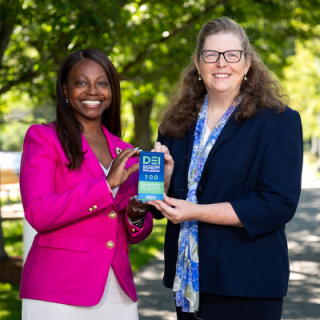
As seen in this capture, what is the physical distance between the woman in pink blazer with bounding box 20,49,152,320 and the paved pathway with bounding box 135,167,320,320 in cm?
277

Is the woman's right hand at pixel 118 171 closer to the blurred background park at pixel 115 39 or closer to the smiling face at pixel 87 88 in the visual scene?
the smiling face at pixel 87 88

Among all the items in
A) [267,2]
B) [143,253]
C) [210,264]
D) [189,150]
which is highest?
[267,2]

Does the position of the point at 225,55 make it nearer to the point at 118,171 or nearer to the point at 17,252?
the point at 118,171

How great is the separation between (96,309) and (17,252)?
5.97 metres

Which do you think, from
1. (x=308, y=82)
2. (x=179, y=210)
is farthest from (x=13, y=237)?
(x=308, y=82)

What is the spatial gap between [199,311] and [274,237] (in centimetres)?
61

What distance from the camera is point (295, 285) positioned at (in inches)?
248

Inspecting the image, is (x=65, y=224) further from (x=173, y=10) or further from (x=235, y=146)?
(x=173, y=10)

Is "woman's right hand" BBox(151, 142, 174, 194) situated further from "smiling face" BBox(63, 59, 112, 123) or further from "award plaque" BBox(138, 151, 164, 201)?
"smiling face" BBox(63, 59, 112, 123)

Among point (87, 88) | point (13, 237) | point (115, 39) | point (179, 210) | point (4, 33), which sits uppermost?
point (115, 39)

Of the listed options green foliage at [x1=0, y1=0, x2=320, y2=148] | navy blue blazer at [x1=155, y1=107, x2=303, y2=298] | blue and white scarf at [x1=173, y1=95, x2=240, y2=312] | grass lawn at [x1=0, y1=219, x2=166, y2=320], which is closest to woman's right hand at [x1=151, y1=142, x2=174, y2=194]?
blue and white scarf at [x1=173, y1=95, x2=240, y2=312]

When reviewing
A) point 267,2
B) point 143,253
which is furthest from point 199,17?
point 143,253

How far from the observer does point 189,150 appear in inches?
110

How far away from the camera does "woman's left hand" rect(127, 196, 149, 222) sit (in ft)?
8.98
